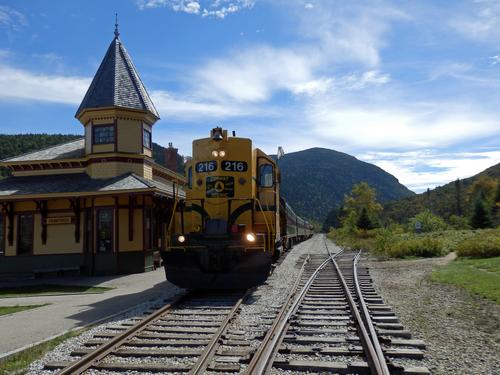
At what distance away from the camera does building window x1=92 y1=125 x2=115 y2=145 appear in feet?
64.1

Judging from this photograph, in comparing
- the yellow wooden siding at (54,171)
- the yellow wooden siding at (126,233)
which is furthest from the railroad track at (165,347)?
the yellow wooden siding at (54,171)

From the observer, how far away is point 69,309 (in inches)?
385

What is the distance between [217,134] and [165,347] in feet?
20.9

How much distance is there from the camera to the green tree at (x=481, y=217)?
48.8 metres

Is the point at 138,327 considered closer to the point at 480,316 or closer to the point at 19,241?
the point at 480,316

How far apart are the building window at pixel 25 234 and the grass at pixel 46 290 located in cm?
402

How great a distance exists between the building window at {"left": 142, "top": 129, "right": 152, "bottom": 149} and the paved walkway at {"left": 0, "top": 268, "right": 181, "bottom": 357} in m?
7.25

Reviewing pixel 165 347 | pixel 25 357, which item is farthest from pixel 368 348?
pixel 25 357

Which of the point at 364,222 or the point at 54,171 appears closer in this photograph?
the point at 54,171

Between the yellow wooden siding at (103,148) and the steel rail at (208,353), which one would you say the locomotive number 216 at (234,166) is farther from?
the yellow wooden siding at (103,148)

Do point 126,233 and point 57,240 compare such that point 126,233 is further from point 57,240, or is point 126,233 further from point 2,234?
point 2,234

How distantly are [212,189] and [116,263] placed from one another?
852cm

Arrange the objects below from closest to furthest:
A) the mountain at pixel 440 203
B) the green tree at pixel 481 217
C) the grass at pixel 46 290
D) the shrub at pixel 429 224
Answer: the grass at pixel 46 290, the shrub at pixel 429 224, the green tree at pixel 481 217, the mountain at pixel 440 203

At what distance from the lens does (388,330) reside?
261 inches
